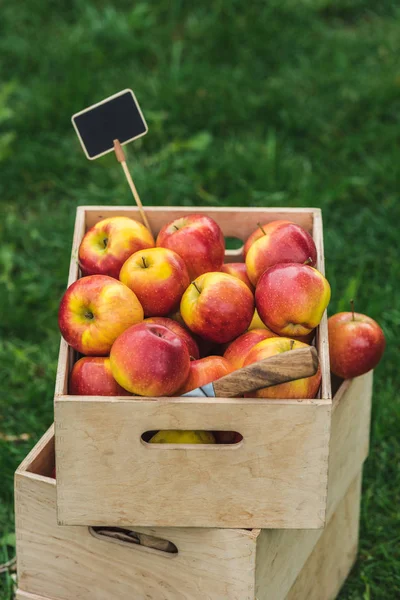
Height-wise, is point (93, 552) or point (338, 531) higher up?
point (93, 552)

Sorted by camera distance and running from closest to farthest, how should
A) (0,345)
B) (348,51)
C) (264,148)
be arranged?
(0,345) → (264,148) → (348,51)

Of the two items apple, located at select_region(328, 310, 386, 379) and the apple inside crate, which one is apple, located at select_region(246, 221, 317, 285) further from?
the apple inside crate

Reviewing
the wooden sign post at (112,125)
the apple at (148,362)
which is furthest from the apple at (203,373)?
the wooden sign post at (112,125)

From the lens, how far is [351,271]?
3555 mm

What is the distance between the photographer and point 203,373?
1.97 m

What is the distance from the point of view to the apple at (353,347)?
7.43 feet

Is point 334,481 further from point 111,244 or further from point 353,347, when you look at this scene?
point 111,244

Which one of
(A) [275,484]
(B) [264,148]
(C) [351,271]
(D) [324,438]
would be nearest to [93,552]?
(A) [275,484]

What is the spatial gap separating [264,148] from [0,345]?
4.76ft

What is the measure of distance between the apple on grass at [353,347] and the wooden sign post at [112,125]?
56 cm

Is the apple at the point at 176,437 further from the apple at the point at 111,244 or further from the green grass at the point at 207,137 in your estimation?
the green grass at the point at 207,137

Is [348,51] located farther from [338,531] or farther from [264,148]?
[338,531]

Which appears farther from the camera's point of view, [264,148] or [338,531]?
[264,148]

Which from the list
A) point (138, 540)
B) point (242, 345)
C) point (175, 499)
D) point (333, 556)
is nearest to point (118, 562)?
point (138, 540)
